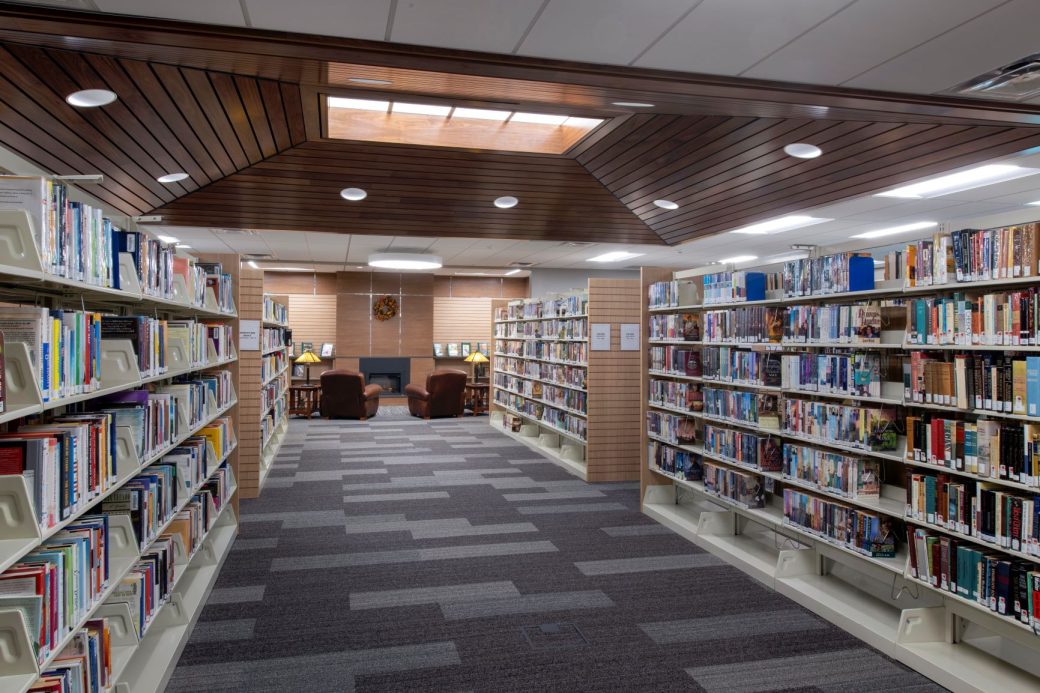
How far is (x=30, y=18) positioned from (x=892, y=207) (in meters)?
7.17

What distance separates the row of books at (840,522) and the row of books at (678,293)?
187cm

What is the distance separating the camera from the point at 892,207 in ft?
23.2

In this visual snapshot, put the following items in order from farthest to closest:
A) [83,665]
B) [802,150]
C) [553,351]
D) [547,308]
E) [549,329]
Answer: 1. [547,308]
2. [549,329]
3. [553,351]
4. [802,150]
5. [83,665]

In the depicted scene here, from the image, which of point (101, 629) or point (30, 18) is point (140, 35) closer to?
point (30, 18)

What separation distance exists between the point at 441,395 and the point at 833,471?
31.2ft

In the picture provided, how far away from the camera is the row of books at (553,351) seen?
8195mm

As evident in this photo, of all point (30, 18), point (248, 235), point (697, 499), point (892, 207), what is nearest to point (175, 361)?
point (30, 18)

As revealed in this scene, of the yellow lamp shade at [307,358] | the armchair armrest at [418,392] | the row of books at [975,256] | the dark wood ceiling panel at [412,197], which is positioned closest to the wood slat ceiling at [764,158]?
the dark wood ceiling panel at [412,197]

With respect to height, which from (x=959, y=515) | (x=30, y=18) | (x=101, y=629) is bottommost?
(x=101, y=629)

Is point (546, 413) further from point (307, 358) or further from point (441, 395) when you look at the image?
point (307, 358)

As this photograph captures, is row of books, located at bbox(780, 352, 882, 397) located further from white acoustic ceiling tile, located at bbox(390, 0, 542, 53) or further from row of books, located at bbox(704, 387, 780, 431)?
white acoustic ceiling tile, located at bbox(390, 0, 542, 53)

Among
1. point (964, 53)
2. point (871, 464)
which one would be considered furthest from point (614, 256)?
point (964, 53)

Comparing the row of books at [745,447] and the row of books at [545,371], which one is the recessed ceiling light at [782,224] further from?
the row of books at [745,447]

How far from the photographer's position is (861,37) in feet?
10.1
